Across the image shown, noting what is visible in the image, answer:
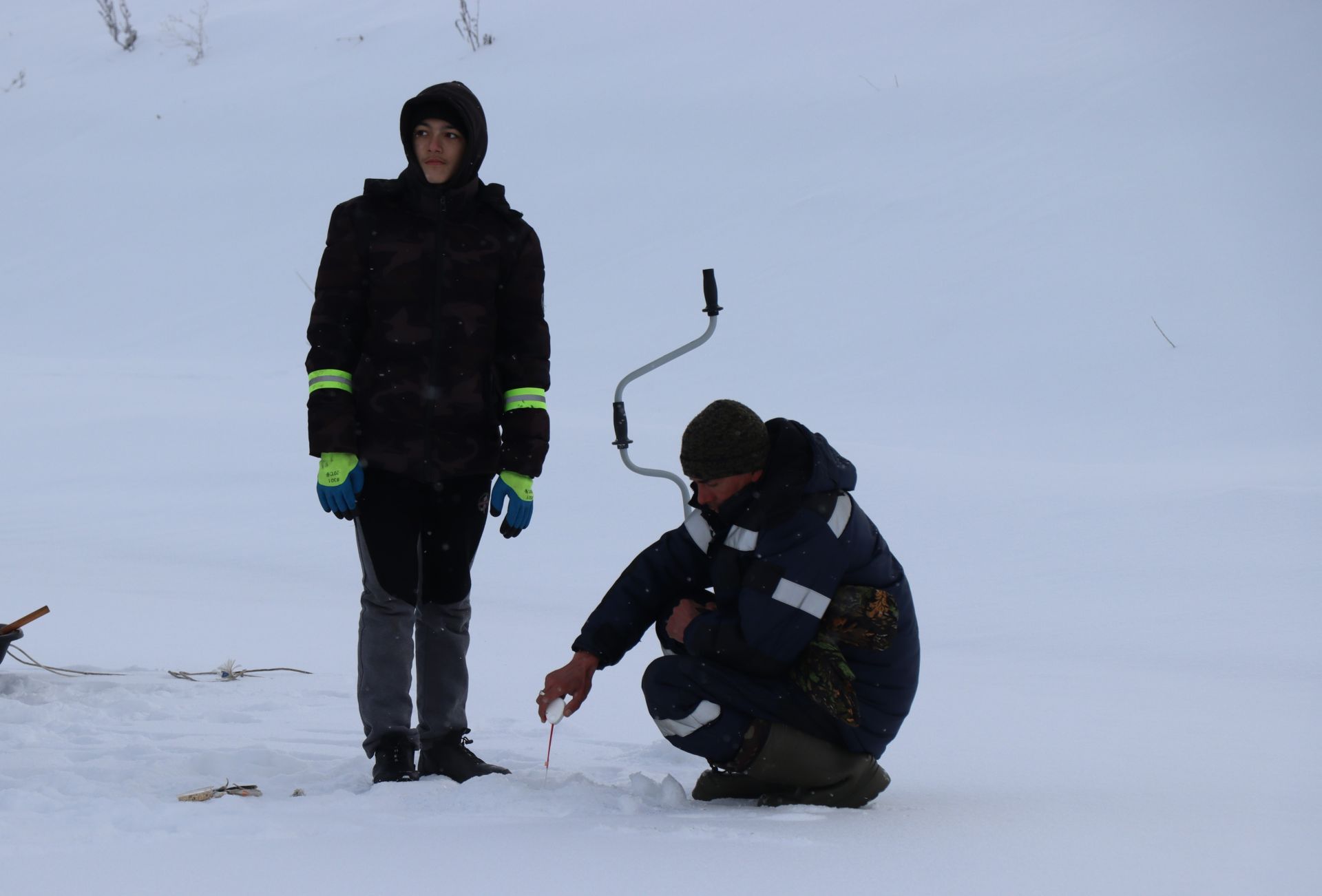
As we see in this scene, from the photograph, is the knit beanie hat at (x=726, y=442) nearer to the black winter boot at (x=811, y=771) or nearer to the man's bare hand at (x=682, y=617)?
the man's bare hand at (x=682, y=617)

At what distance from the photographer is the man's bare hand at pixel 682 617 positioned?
2.86 m

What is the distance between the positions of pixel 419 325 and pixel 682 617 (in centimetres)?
93

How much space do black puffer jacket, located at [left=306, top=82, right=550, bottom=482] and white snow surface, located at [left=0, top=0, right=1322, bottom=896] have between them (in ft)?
2.59

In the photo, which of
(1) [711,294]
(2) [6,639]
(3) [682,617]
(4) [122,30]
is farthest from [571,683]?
(4) [122,30]

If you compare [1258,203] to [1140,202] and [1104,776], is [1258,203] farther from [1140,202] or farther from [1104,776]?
[1104,776]

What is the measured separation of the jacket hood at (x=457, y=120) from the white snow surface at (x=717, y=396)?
1417mm

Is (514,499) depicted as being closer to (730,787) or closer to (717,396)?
(730,787)

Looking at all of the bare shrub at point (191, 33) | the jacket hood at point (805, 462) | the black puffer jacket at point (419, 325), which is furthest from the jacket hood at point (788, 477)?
the bare shrub at point (191, 33)

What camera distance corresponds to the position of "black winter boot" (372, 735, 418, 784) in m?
2.93

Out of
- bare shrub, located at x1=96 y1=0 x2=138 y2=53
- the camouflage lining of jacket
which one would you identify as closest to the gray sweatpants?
the camouflage lining of jacket

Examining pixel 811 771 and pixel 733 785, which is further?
pixel 733 785

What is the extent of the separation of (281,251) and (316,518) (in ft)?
31.0

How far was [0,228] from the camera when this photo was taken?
1797 cm

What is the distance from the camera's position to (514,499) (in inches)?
124
